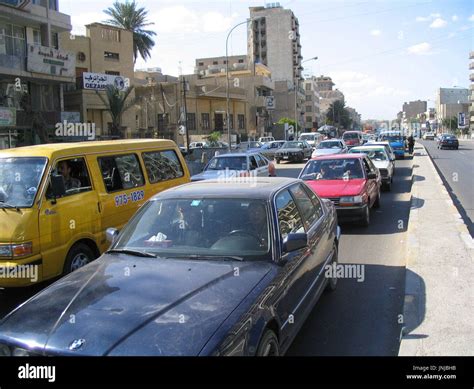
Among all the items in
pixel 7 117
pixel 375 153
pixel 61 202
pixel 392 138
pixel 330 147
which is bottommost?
pixel 61 202

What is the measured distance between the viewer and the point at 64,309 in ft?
10.6

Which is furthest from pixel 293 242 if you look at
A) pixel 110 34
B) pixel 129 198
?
pixel 110 34

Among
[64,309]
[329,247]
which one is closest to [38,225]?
[64,309]

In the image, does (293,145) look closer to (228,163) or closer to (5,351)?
(228,163)

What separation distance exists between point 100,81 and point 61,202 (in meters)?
30.5

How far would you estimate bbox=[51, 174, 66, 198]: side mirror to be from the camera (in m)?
6.28

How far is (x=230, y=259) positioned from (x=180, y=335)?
4.06 feet

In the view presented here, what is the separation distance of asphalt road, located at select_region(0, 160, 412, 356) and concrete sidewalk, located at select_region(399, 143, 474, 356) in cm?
24

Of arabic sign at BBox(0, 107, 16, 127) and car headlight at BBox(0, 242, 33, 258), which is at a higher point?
arabic sign at BBox(0, 107, 16, 127)

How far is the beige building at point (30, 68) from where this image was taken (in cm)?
2562

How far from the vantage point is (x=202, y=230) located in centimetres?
436

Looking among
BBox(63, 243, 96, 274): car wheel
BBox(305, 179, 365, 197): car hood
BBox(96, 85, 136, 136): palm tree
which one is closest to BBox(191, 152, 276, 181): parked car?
BBox(305, 179, 365, 197): car hood

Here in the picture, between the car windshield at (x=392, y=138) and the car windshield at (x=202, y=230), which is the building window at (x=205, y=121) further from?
the car windshield at (x=202, y=230)

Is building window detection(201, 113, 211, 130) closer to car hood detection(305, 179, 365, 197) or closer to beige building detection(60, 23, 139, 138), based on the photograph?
beige building detection(60, 23, 139, 138)
